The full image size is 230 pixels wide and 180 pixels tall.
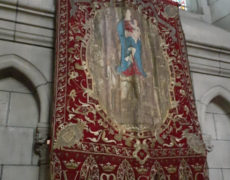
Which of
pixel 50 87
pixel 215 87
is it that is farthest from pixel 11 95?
pixel 215 87

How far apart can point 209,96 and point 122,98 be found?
127 centimetres

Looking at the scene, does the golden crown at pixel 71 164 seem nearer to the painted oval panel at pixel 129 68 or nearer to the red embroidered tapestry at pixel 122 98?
the red embroidered tapestry at pixel 122 98

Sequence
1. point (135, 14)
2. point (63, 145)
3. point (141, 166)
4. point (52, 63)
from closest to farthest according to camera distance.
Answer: point (63, 145)
point (141, 166)
point (52, 63)
point (135, 14)

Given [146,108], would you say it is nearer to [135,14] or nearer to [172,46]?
[172,46]

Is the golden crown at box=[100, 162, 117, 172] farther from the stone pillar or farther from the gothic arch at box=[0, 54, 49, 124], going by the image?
the gothic arch at box=[0, 54, 49, 124]

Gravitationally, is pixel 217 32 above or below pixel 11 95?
above

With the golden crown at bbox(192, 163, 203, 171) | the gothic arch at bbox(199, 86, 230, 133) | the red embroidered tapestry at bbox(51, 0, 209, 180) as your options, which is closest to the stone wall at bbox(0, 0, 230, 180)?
the gothic arch at bbox(199, 86, 230, 133)

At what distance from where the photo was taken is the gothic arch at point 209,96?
309 cm

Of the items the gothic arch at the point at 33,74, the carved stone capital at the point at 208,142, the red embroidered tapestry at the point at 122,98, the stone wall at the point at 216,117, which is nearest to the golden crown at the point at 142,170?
the red embroidered tapestry at the point at 122,98

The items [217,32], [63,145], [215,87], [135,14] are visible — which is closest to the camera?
[63,145]

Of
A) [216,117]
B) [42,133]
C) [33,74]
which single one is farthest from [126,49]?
[216,117]

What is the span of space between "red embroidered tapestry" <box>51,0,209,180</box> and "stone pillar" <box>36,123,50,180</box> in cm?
21

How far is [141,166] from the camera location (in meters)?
2.26

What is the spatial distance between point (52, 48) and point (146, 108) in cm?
106
